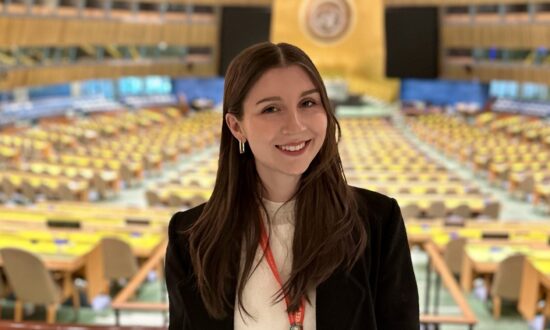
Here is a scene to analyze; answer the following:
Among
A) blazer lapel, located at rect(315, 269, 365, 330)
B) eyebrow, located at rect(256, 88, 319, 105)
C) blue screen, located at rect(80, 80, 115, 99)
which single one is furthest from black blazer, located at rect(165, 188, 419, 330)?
blue screen, located at rect(80, 80, 115, 99)

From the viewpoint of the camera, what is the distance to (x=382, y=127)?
89.1 feet

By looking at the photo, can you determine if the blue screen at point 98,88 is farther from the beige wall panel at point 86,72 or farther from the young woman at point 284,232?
the young woman at point 284,232

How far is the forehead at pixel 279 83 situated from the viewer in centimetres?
167

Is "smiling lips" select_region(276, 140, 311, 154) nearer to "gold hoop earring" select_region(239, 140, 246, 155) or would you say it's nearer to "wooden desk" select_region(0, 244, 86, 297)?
"gold hoop earring" select_region(239, 140, 246, 155)

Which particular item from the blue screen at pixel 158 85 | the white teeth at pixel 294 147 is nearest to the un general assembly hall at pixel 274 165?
the white teeth at pixel 294 147

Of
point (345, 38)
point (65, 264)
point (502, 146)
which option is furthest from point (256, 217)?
point (345, 38)

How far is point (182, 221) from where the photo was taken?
1.92 meters

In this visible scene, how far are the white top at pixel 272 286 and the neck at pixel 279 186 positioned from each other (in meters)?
0.02

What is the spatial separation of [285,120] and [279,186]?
243 mm

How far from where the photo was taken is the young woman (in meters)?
1.69

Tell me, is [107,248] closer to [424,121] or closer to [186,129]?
[186,129]

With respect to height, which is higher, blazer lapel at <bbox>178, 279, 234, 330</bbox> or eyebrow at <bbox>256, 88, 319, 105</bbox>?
eyebrow at <bbox>256, 88, 319, 105</bbox>

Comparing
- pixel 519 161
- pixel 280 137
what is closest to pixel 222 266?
pixel 280 137

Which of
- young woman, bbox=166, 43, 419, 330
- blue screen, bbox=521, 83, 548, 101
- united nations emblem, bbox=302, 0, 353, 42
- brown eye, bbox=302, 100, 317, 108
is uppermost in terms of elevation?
united nations emblem, bbox=302, 0, 353, 42
